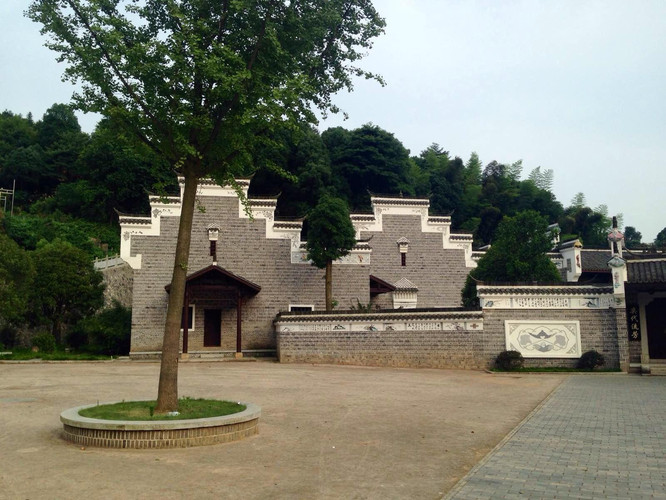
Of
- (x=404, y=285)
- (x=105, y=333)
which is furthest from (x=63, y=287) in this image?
(x=404, y=285)

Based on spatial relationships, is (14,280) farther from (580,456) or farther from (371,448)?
(580,456)

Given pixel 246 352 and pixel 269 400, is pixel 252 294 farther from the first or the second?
pixel 269 400

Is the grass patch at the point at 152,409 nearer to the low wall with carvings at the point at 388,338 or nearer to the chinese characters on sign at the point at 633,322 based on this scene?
the low wall with carvings at the point at 388,338

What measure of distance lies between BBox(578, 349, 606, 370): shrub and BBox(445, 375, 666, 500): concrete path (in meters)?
6.56

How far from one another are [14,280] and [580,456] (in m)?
22.6

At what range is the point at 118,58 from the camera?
8367 mm

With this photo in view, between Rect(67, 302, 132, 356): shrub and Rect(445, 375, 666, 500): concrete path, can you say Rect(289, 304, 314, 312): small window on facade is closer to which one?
Rect(67, 302, 132, 356): shrub

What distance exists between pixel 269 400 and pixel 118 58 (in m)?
6.78

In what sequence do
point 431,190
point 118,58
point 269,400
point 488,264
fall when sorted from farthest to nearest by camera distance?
1. point 431,190
2. point 488,264
3. point 269,400
4. point 118,58

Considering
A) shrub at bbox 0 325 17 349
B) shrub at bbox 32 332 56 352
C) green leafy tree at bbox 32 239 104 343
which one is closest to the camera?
shrub at bbox 32 332 56 352

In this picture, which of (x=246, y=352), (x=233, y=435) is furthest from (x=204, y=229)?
(x=233, y=435)

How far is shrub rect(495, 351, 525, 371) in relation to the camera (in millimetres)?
17547

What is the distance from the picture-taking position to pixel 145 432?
22.2 feet

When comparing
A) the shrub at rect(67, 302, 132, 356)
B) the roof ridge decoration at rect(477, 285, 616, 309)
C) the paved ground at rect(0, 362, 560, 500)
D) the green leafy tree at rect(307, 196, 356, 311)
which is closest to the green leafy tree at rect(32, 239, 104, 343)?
the shrub at rect(67, 302, 132, 356)
